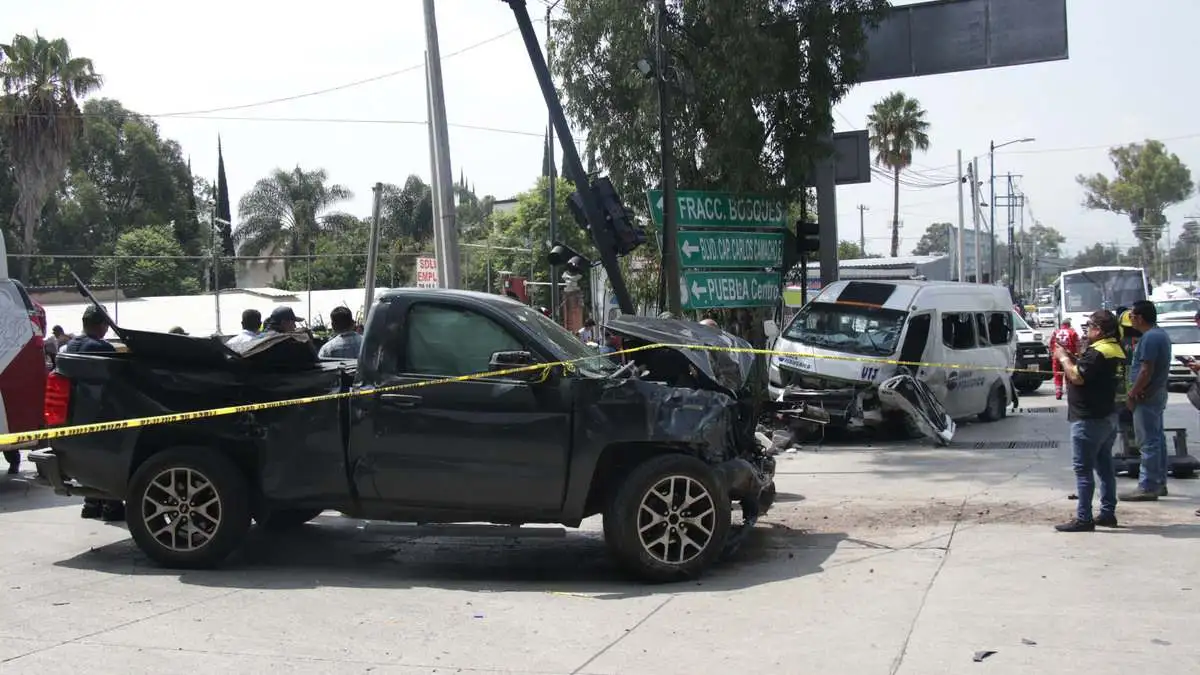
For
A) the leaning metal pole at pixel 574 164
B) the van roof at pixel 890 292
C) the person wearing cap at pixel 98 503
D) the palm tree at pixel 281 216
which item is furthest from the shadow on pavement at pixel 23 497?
the palm tree at pixel 281 216

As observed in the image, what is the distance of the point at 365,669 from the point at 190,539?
260 cm

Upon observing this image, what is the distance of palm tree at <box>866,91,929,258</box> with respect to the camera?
5641 cm

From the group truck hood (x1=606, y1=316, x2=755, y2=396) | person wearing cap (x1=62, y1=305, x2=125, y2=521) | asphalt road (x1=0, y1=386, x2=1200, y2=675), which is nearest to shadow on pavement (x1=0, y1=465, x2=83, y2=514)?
asphalt road (x1=0, y1=386, x2=1200, y2=675)

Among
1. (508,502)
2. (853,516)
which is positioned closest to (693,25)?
(853,516)

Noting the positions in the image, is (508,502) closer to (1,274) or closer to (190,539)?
(190,539)

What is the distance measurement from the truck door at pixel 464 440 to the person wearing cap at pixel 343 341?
3316mm

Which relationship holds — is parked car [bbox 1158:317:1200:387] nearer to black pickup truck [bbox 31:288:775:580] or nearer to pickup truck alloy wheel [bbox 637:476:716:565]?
black pickup truck [bbox 31:288:775:580]

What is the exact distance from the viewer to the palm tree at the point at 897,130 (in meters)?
56.4

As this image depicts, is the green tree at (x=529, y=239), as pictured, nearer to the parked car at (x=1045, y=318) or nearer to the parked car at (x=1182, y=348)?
the parked car at (x=1045, y=318)

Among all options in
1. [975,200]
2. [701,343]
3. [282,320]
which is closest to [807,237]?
[282,320]

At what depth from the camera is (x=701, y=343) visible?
793 cm

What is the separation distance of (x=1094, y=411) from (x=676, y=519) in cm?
→ 338

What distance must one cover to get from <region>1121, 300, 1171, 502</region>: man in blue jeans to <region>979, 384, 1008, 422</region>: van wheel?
7795 millimetres

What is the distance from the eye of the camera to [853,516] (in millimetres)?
9469
